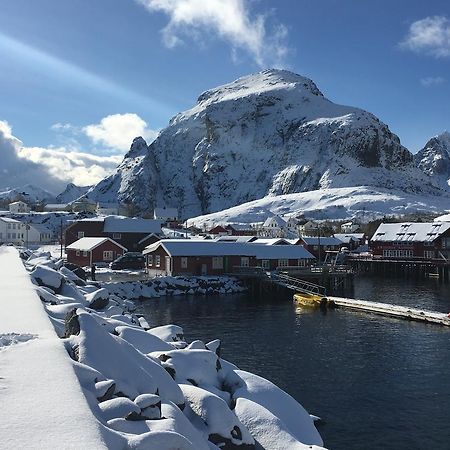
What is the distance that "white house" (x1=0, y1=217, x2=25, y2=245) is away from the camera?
108 metres

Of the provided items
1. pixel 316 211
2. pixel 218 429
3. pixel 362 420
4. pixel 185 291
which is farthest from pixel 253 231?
pixel 218 429

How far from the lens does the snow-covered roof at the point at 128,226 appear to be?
79062 mm

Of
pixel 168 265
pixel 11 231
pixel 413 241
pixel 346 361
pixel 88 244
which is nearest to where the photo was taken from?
pixel 346 361

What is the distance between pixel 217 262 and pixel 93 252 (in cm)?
1906

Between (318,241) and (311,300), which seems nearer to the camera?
(311,300)

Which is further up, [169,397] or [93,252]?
[93,252]

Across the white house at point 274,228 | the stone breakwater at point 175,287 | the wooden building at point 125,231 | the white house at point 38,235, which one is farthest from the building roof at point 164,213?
the stone breakwater at point 175,287

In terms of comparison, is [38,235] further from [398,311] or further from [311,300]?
[398,311]

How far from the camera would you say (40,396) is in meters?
8.04

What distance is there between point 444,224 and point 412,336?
5456 cm

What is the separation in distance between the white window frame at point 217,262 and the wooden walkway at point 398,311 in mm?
18006

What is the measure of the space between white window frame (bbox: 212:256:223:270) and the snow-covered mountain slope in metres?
104

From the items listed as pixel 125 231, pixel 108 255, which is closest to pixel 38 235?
pixel 125 231

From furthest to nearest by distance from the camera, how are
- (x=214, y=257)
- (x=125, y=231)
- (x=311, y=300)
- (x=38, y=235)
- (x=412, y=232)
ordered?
(x=38, y=235)
(x=412, y=232)
(x=125, y=231)
(x=214, y=257)
(x=311, y=300)
